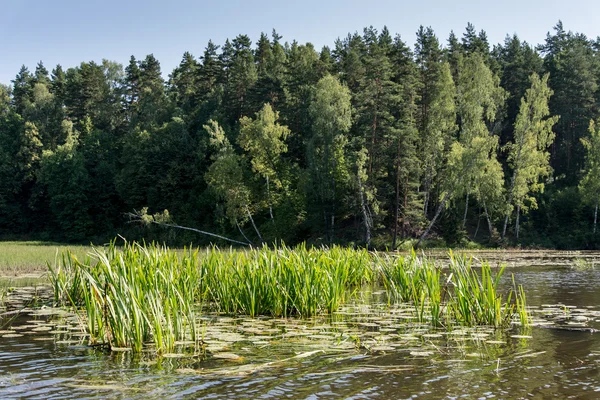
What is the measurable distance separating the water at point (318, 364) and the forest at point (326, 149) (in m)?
34.5

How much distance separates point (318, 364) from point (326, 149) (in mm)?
39072

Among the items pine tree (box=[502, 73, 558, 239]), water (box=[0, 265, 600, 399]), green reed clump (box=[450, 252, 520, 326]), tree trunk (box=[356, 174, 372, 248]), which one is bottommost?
water (box=[0, 265, 600, 399])

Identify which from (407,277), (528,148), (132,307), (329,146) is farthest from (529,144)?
(132,307)

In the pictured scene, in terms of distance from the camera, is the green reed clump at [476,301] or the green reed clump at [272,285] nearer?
the green reed clump at [476,301]

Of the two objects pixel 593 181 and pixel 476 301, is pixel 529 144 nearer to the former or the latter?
pixel 593 181

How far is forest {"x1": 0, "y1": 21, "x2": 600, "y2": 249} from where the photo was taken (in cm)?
4472

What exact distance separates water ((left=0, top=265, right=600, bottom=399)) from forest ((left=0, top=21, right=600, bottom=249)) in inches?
1357

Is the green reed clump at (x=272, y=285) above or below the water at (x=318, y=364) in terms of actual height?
above

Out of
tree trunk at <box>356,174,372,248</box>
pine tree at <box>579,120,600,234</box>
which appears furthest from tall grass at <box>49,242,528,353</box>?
pine tree at <box>579,120,600,234</box>

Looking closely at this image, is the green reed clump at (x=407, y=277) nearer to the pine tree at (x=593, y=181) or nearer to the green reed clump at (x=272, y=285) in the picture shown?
the green reed clump at (x=272, y=285)

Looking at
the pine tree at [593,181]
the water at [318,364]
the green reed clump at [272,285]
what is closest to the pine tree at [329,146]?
the pine tree at [593,181]

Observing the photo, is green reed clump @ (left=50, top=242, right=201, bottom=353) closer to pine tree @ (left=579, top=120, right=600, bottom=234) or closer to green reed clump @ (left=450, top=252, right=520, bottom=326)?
green reed clump @ (left=450, top=252, right=520, bottom=326)

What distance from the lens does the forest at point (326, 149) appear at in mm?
44719

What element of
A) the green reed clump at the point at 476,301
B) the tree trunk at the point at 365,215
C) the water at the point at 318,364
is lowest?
the water at the point at 318,364
